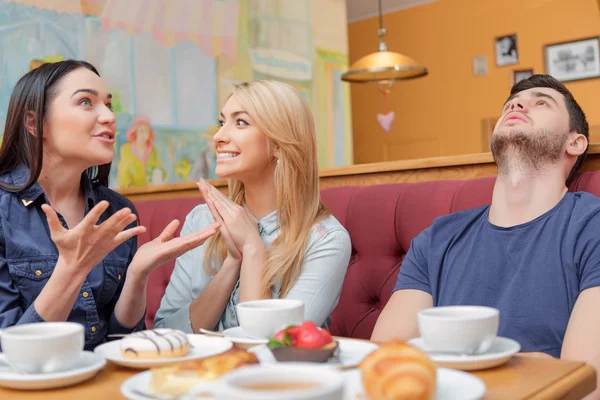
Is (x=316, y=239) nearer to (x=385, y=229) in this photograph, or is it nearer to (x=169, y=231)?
(x=385, y=229)

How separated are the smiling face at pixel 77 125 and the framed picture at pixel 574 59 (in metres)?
5.15

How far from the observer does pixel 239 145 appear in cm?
164

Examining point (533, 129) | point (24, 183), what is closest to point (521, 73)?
point (533, 129)

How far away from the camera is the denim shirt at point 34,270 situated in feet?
4.51

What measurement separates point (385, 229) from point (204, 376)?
3.80 ft

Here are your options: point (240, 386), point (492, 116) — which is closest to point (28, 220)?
point (240, 386)

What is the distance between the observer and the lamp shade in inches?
156

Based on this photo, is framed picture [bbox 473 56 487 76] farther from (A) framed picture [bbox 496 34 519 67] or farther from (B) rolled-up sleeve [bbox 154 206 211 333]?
(B) rolled-up sleeve [bbox 154 206 211 333]

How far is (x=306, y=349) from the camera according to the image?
0.80 meters

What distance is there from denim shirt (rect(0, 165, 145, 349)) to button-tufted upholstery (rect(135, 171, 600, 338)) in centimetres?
61

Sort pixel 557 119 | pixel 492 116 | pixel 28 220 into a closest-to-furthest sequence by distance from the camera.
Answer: pixel 28 220 < pixel 557 119 < pixel 492 116

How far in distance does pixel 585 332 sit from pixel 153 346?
0.78m

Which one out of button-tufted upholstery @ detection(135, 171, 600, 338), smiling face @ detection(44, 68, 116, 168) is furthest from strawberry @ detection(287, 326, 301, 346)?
button-tufted upholstery @ detection(135, 171, 600, 338)

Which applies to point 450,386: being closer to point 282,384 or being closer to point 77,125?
point 282,384
